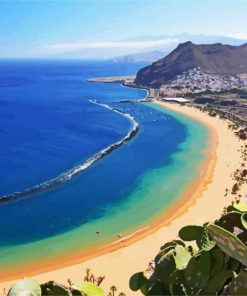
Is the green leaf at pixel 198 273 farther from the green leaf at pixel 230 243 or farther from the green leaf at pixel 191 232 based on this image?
the green leaf at pixel 191 232

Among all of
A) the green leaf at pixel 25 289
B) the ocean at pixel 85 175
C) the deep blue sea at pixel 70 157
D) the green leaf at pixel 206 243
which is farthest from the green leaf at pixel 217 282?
the deep blue sea at pixel 70 157

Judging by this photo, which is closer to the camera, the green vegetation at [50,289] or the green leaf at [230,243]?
the green vegetation at [50,289]

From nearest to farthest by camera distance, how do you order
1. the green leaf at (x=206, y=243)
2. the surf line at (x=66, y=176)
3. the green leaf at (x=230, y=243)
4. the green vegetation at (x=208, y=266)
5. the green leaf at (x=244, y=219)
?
the green leaf at (x=230, y=243) < the green vegetation at (x=208, y=266) < the green leaf at (x=206, y=243) < the green leaf at (x=244, y=219) < the surf line at (x=66, y=176)

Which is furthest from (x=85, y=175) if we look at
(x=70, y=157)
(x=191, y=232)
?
(x=191, y=232)

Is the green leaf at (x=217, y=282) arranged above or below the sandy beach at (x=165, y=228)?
above

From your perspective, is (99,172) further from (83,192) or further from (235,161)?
(235,161)

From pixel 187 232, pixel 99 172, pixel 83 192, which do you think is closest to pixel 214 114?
pixel 99 172
